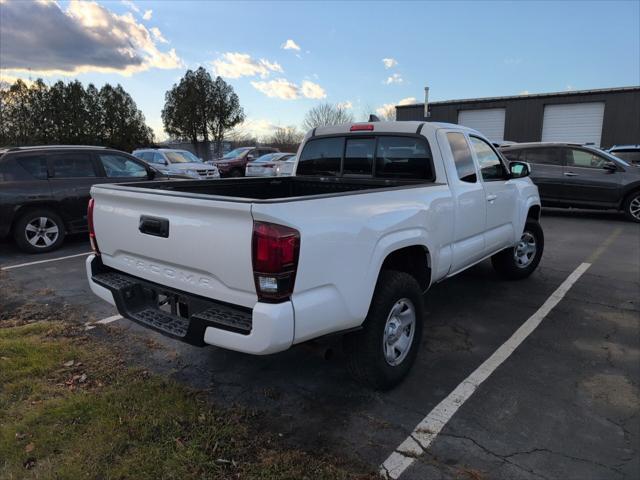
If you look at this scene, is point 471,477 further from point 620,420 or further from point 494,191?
point 494,191

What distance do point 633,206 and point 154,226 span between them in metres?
11.9

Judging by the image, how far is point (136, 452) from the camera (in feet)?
8.57

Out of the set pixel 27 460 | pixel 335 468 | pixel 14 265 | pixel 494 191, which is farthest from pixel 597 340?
pixel 14 265

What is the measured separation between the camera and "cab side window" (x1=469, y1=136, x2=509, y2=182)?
187 inches

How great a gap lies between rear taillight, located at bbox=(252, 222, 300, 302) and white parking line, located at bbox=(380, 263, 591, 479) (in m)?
1.16

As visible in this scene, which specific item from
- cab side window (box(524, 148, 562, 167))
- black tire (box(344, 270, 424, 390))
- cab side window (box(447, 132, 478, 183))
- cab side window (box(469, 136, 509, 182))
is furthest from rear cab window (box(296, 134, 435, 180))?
cab side window (box(524, 148, 562, 167))

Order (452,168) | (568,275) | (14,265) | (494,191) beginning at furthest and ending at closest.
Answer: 1. (14,265)
2. (568,275)
3. (494,191)
4. (452,168)

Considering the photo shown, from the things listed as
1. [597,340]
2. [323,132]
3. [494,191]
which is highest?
[323,132]

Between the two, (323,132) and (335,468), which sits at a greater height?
(323,132)

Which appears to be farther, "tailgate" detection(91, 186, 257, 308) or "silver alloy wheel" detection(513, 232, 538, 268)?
"silver alloy wheel" detection(513, 232, 538, 268)

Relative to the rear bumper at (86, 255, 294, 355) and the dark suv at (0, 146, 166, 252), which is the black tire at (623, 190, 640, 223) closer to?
the dark suv at (0, 146, 166, 252)

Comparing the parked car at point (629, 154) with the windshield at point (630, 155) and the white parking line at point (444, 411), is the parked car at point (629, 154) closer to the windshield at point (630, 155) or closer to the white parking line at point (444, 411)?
the windshield at point (630, 155)

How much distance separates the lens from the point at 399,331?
3.41 m

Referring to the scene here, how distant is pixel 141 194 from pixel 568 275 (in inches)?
228
